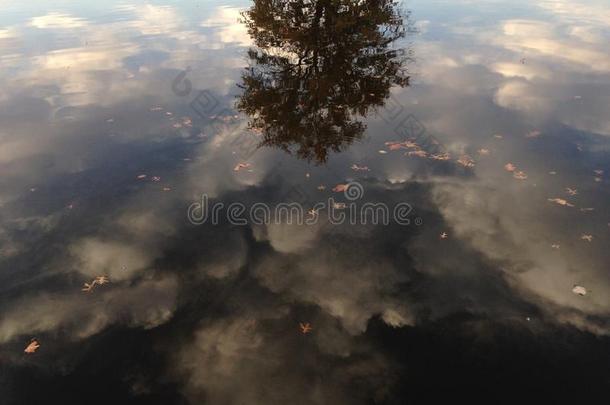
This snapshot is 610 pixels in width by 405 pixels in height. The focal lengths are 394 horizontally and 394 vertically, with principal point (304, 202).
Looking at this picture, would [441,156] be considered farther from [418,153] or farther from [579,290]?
[579,290]

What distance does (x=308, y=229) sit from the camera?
456 inches

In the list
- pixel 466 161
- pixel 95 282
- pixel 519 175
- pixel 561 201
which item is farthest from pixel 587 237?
pixel 95 282

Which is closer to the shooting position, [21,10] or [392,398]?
[392,398]

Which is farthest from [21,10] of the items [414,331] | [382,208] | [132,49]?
[414,331]

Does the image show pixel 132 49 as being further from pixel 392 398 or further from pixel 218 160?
pixel 392 398

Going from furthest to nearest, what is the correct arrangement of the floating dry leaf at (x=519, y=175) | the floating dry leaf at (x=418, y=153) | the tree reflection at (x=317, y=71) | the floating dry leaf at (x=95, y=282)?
the tree reflection at (x=317, y=71) < the floating dry leaf at (x=418, y=153) < the floating dry leaf at (x=519, y=175) < the floating dry leaf at (x=95, y=282)

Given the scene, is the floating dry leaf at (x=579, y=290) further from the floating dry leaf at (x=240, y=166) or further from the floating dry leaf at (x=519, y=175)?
the floating dry leaf at (x=240, y=166)

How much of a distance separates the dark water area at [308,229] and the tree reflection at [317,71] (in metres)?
0.15

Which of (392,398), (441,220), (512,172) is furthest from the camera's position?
(512,172)

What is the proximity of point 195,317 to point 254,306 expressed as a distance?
1.35m

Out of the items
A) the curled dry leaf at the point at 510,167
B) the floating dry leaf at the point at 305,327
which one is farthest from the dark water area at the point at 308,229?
the curled dry leaf at the point at 510,167

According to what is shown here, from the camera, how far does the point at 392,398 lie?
735cm

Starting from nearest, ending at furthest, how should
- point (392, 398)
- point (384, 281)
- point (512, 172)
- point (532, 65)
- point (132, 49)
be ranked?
1. point (392, 398)
2. point (384, 281)
3. point (512, 172)
4. point (532, 65)
5. point (132, 49)

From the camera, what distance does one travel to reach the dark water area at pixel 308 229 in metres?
7.90
